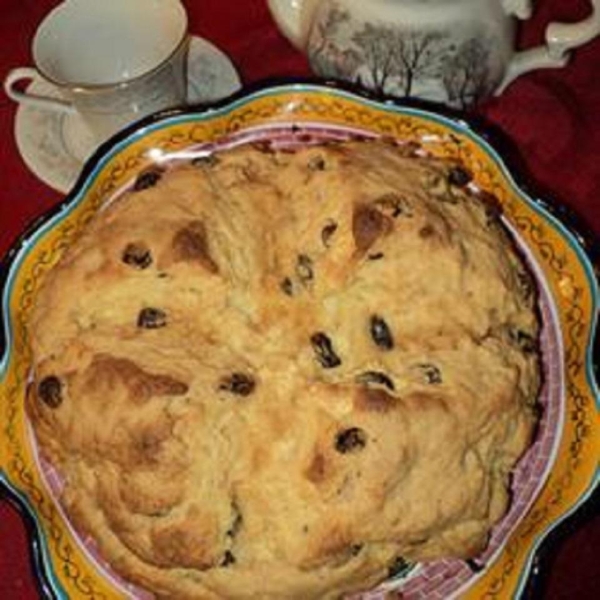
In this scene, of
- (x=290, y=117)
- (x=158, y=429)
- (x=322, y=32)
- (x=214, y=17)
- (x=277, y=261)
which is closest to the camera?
(x=158, y=429)

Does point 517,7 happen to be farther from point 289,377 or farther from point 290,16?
point 289,377

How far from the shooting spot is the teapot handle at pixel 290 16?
1.48 m

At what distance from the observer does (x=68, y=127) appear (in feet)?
5.32

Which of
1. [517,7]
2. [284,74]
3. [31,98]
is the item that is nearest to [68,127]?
[31,98]

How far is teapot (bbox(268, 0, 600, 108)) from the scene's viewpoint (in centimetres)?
129

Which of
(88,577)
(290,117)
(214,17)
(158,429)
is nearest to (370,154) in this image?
(290,117)

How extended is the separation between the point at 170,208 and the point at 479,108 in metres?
0.65

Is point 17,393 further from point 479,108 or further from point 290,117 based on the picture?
point 479,108

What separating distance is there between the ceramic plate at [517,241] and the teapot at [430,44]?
6.0 inches

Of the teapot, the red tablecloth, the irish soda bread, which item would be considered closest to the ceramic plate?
the irish soda bread

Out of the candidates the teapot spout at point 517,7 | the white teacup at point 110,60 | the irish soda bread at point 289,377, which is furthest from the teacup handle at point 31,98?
the teapot spout at point 517,7

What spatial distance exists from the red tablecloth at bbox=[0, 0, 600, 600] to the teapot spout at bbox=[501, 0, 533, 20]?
0.24 m

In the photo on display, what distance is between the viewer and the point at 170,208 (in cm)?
109

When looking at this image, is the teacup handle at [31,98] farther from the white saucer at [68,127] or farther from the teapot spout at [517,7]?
the teapot spout at [517,7]
